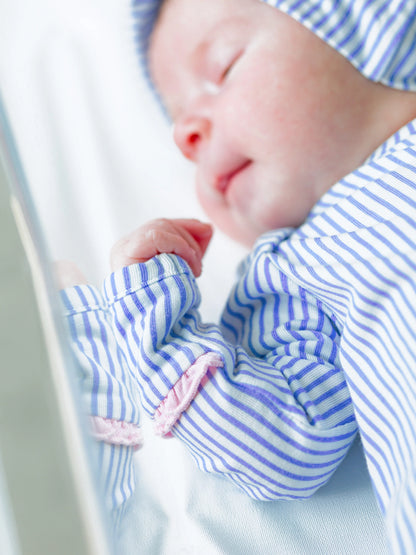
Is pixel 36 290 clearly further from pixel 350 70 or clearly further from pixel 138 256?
pixel 350 70

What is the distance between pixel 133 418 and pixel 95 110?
0.76 metres

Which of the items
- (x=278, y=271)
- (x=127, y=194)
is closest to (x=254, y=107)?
(x=278, y=271)

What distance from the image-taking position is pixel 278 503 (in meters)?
0.64

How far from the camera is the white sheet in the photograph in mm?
557

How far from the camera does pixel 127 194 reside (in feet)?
3.41

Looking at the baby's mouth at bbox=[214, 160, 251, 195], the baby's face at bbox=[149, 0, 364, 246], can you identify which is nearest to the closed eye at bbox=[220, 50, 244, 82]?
the baby's face at bbox=[149, 0, 364, 246]

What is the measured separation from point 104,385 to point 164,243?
30 centimetres

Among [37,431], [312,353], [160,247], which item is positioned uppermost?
[37,431]

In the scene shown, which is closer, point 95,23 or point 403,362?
point 403,362

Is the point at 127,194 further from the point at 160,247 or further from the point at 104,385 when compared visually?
the point at 104,385

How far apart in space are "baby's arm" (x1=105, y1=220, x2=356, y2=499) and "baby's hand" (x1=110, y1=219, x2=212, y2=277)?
0.03 feet

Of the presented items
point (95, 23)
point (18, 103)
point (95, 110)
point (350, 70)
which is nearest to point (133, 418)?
point (18, 103)

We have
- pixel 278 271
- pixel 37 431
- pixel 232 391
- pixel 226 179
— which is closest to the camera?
pixel 37 431

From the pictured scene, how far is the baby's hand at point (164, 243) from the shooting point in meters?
0.66
